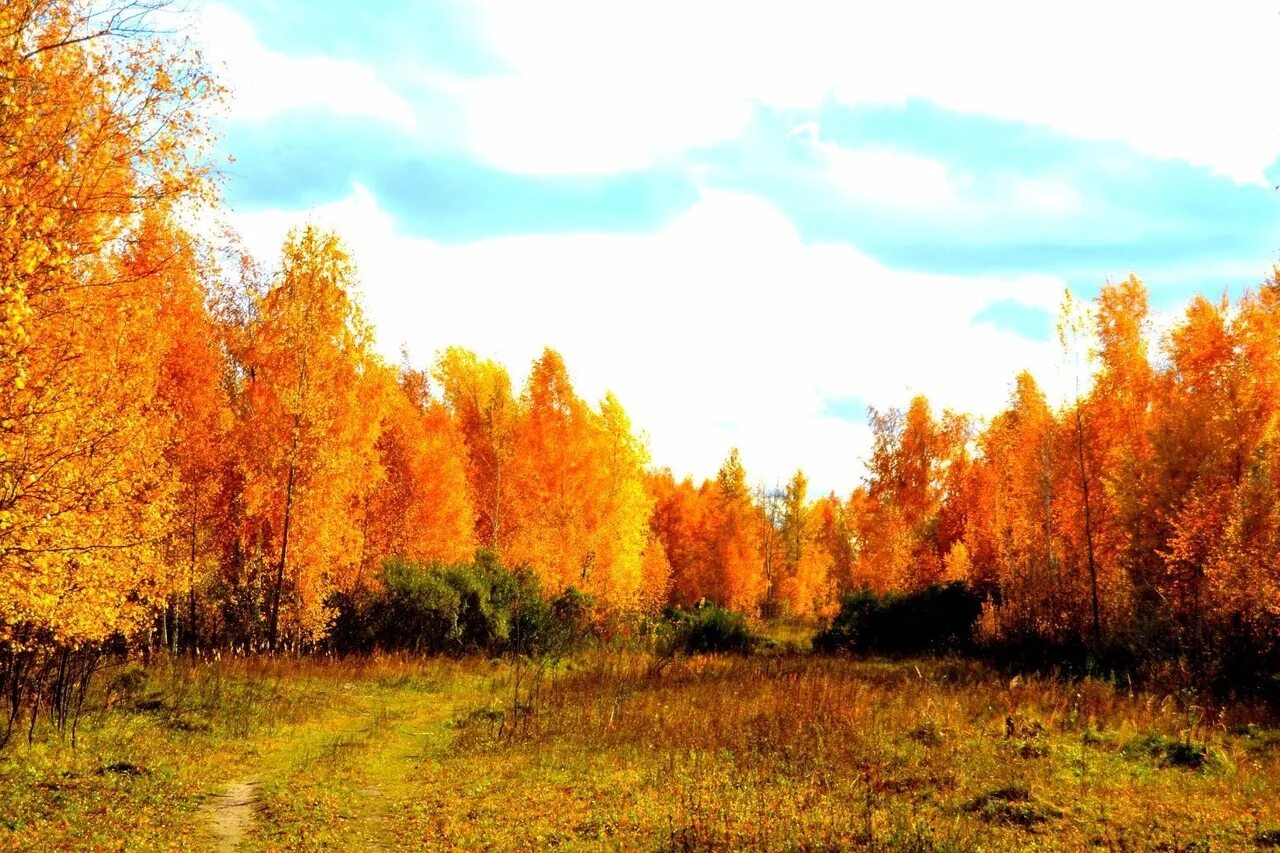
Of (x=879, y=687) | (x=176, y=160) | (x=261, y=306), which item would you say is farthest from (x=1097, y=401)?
(x=176, y=160)

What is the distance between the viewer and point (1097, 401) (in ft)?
119

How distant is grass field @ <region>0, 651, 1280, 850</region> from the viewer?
9289 millimetres

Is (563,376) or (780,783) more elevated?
(563,376)

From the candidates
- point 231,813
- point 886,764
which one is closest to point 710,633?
point 886,764

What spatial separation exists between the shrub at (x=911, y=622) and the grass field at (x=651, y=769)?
544 inches

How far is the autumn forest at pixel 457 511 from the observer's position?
10492 millimetres

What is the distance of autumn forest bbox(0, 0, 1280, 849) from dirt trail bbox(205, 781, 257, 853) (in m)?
0.27

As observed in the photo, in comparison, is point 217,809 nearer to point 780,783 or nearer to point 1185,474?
point 780,783

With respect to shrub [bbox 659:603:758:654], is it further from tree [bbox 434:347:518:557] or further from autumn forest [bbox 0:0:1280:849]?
tree [bbox 434:347:518:557]

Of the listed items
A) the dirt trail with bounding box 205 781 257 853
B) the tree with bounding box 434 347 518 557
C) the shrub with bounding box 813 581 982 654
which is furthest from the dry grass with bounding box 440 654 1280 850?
the tree with bounding box 434 347 518 557

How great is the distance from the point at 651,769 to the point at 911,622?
23892mm

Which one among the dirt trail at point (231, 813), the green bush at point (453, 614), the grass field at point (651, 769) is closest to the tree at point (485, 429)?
the green bush at point (453, 614)

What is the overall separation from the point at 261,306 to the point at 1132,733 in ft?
82.5

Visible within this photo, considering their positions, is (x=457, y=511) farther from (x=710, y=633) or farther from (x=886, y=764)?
(x=886, y=764)
